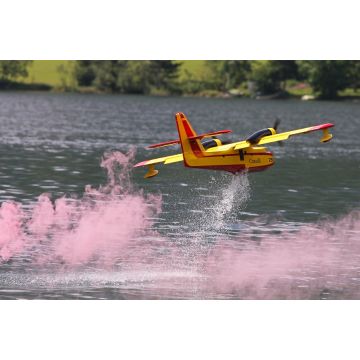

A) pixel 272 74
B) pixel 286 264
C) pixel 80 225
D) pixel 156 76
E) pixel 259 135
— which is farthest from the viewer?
pixel 156 76

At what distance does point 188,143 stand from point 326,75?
473 feet

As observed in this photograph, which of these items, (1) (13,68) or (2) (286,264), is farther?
(1) (13,68)

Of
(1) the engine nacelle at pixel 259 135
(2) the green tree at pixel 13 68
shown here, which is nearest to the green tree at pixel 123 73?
(2) the green tree at pixel 13 68

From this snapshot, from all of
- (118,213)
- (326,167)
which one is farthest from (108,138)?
(118,213)

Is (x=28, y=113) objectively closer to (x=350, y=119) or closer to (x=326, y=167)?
(x=350, y=119)

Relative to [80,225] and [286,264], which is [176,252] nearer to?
[286,264]

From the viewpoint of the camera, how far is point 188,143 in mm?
42875

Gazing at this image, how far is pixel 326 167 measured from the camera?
263 feet

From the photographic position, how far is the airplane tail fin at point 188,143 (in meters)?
Answer: 42.7

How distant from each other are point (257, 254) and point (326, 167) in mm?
36244

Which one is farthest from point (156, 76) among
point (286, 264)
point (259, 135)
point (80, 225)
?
point (259, 135)

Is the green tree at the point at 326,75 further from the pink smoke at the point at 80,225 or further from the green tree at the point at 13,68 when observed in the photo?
the pink smoke at the point at 80,225

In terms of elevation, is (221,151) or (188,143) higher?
(188,143)

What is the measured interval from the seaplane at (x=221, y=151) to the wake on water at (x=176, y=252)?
425cm
